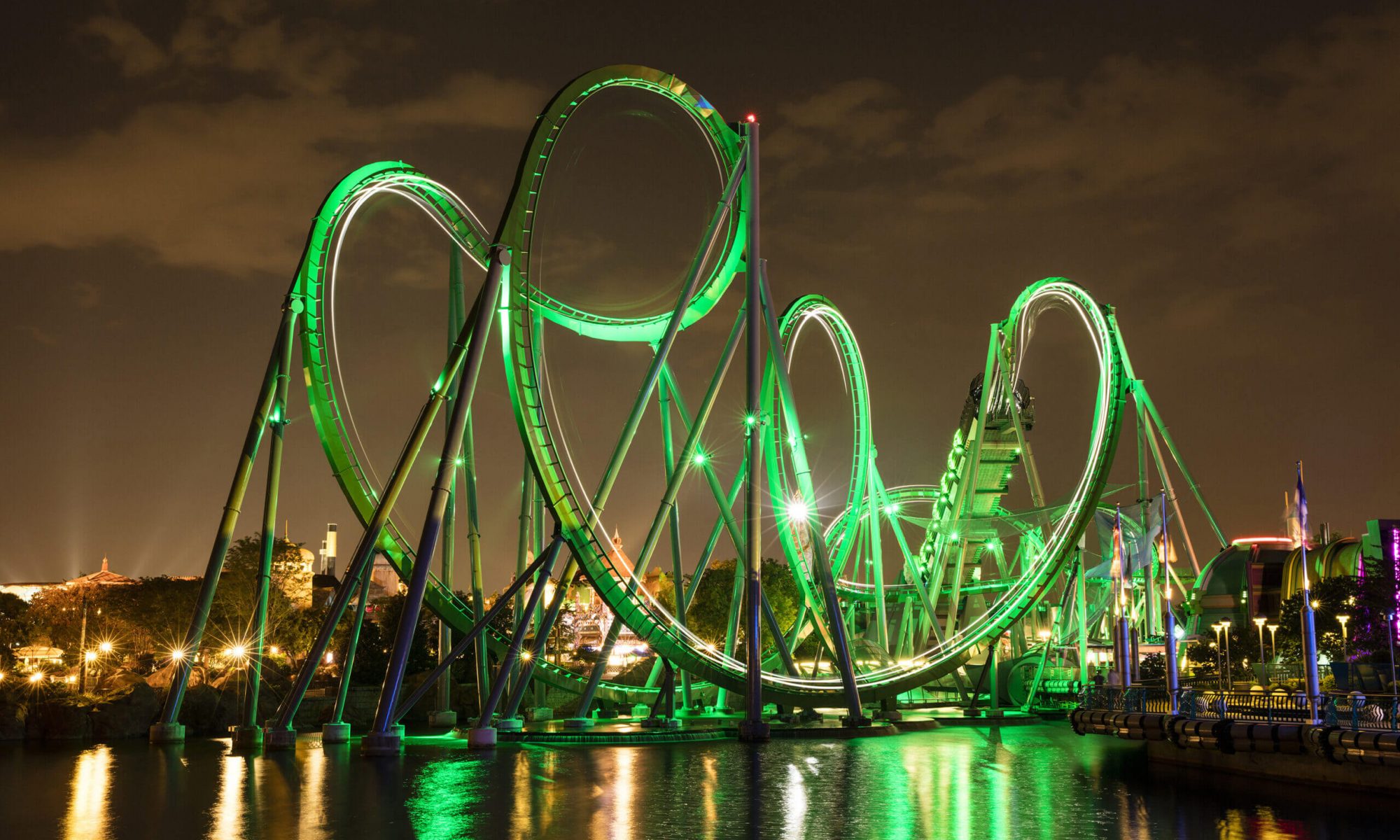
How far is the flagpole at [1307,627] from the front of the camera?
897 inches

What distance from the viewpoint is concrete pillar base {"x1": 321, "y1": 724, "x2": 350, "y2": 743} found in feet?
103

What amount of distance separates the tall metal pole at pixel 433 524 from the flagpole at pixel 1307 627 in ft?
57.7

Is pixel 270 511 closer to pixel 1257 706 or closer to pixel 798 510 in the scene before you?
pixel 798 510

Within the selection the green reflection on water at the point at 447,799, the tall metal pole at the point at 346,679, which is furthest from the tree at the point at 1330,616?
the tall metal pole at the point at 346,679

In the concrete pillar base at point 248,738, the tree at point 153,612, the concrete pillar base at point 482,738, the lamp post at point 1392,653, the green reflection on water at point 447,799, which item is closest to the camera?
the green reflection on water at point 447,799

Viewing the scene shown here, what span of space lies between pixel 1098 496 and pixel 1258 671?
1481 centimetres

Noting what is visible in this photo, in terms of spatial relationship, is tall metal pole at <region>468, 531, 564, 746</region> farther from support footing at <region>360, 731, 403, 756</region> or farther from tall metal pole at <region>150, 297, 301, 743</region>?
tall metal pole at <region>150, 297, 301, 743</region>

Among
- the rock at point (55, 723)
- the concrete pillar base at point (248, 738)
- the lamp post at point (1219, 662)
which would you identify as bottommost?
the rock at point (55, 723)

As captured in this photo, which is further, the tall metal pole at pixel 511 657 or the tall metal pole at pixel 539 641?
the tall metal pole at pixel 539 641

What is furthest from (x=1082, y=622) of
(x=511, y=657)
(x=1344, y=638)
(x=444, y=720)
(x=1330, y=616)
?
(x=511, y=657)

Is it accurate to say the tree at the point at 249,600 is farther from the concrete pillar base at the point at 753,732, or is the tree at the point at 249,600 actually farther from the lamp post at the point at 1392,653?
the lamp post at the point at 1392,653

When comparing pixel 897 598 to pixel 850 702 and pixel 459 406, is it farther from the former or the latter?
pixel 459 406

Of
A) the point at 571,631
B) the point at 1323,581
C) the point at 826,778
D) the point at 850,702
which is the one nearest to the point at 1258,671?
the point at 1323,581

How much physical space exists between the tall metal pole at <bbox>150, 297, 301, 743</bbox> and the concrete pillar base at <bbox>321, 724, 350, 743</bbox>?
145 inches
